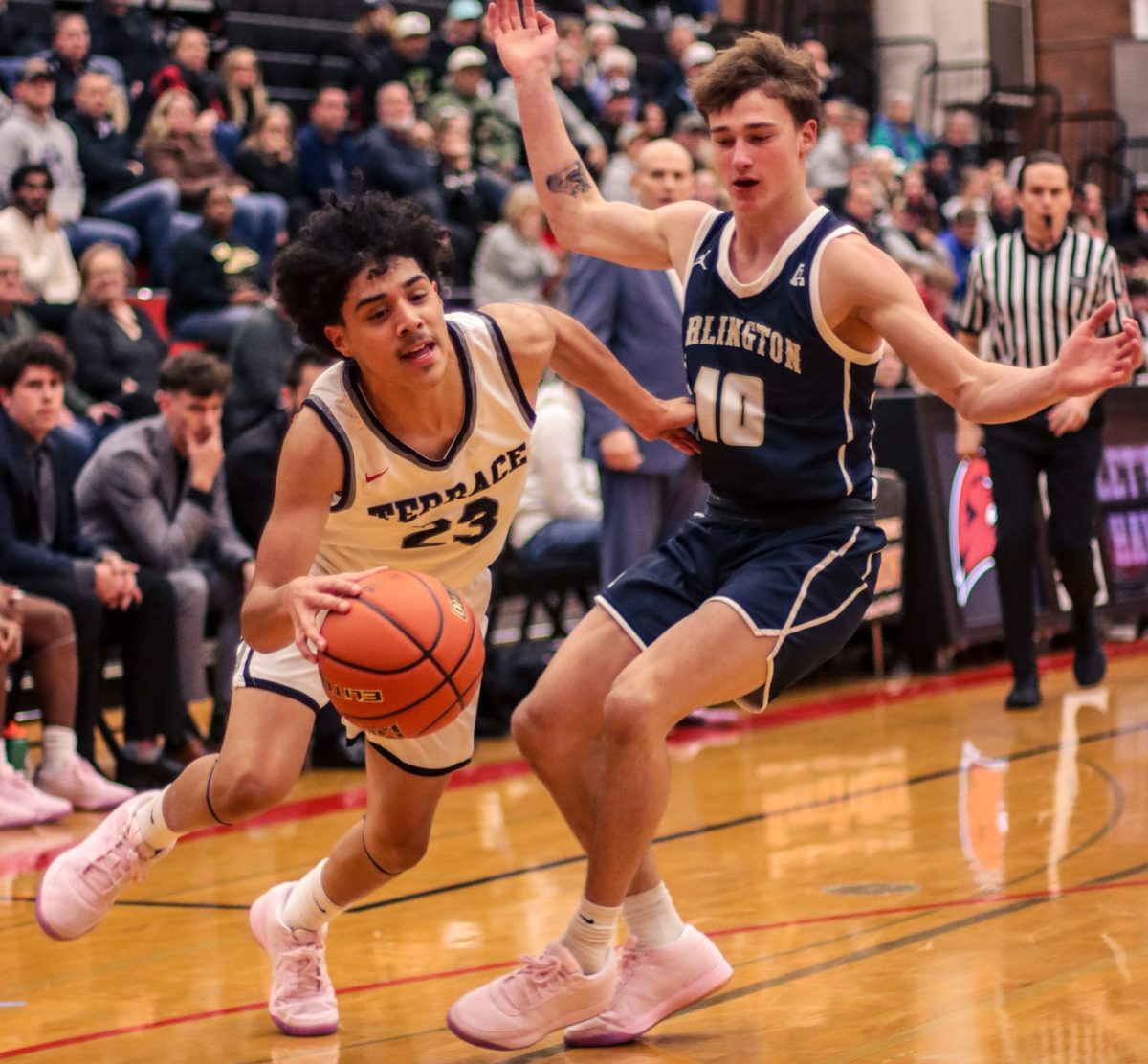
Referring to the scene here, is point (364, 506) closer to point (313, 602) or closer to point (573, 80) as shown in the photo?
point (313, 602)

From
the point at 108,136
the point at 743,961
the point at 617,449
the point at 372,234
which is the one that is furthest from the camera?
the point at 108,136

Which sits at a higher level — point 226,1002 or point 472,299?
point 472,299

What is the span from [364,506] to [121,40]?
9228 mm

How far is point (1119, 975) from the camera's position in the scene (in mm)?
4113

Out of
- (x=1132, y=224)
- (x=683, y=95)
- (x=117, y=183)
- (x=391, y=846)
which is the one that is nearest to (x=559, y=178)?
(x=391, y=846)

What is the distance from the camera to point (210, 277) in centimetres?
1016

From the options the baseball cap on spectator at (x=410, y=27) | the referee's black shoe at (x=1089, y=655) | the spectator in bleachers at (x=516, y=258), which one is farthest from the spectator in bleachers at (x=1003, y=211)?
the referee's black shoe at (x=1089, y=655)

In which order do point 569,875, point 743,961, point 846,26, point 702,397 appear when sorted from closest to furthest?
point 702,397 < point 743,961 < point 569,875 < point 846,26

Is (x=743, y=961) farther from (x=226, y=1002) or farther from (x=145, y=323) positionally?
(x=145, y=323)

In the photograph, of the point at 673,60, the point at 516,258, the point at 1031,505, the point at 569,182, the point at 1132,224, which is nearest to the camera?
the point at 569,182

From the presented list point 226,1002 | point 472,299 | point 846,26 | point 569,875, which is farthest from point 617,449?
point 846,26

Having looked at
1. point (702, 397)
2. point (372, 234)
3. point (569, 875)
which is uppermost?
point (372, 234)

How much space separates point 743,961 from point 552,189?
1.91m

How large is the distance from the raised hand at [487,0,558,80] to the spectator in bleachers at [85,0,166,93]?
26.5ft
